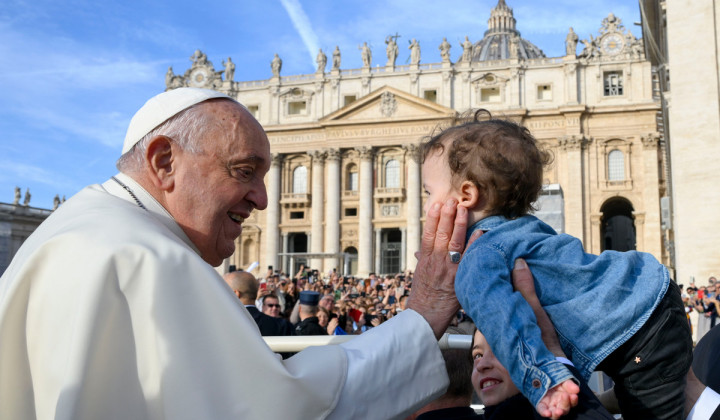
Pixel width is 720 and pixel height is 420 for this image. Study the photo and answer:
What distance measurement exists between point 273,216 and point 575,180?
1951cm

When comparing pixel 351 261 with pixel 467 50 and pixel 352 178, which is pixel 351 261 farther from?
pixel 467 50

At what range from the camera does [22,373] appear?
4.85 feet

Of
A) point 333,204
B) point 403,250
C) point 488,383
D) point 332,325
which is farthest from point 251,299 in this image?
point 333,204

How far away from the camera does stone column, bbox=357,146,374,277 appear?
135ft

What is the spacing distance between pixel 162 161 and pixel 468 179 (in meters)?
1.00

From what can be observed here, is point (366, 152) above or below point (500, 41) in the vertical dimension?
below

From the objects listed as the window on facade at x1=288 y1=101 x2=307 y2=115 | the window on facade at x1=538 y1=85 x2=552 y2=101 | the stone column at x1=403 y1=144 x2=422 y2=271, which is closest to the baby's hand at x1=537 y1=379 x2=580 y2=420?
the stone column at x1=403 y1=144 x2=422 y2=271

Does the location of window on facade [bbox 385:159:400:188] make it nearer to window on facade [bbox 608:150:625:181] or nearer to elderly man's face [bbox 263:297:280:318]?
window on facade [bbox 608:150:625:181]

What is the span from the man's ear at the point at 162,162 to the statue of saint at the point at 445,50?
41139 mm

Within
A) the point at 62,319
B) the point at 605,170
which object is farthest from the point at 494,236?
the point at 605,170

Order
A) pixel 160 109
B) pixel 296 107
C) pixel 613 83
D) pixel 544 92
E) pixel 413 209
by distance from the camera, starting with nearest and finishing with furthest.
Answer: pixel 160 109 → pixel 613 83 → pixel 544 92 → pixel 413 209 → pixel 296 107

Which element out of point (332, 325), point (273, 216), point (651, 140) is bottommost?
point (332, 325)

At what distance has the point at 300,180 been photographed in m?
44.6

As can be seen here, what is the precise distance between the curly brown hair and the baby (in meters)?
0.11
